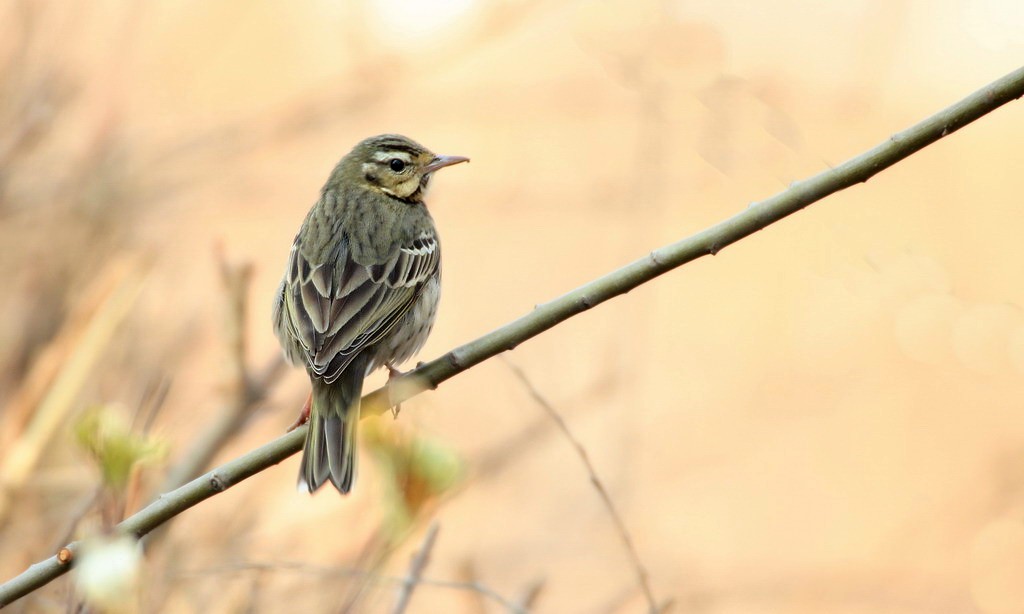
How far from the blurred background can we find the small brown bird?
7.4 inches

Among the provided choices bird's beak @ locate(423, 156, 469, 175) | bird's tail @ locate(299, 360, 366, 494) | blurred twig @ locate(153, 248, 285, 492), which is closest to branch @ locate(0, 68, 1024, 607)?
bird's tail @ locate(299, 360, 366, 494)

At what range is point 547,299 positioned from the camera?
7.74 meters

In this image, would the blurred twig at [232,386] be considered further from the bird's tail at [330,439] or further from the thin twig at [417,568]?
the thin twig at [417,568]

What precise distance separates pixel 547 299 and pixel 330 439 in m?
4.19

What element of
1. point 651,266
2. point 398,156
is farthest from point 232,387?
point 398,156

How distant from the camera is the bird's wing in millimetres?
4031

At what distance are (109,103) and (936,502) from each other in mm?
5064

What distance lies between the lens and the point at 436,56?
6379 mm

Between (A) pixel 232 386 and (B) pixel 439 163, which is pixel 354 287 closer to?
(A) pixel 232 386


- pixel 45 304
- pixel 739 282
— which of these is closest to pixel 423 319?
pixel 45 304

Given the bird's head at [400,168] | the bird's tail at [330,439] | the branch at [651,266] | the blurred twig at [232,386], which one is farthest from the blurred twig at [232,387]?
the bird's head at [400,168]

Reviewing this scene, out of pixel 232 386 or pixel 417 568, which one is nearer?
pixel 417 568

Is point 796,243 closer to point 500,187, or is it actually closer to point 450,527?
point 500,187

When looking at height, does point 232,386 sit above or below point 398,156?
below
